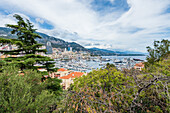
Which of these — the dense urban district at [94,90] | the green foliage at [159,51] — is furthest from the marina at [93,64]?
the dense urban district at [94,90]

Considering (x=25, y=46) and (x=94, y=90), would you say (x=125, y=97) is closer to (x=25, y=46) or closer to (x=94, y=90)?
(x=94, y=90)

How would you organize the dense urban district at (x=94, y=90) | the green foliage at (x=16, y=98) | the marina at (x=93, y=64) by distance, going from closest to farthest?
the dense urban district at (x=94, y=90), the green foliage at (x=16, y=98), the marina at (x=93, y=64)

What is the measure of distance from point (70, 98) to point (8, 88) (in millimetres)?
3278

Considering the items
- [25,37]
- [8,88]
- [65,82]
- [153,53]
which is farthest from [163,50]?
[65,82]

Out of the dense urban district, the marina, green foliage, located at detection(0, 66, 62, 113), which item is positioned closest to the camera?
the dense urban district

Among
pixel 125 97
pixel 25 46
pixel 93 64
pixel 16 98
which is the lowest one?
pixel 93 64

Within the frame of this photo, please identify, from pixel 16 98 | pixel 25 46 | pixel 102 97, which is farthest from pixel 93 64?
pixel 102 97

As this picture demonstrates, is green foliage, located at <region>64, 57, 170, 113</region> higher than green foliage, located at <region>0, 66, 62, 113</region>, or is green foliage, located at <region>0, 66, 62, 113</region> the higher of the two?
green foliage, located at <region>64, 57, 170, 113</region>

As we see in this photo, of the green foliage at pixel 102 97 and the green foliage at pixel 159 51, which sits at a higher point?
the green foliage at pixel 159 51

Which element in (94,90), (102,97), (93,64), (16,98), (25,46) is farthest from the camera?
(93,64)

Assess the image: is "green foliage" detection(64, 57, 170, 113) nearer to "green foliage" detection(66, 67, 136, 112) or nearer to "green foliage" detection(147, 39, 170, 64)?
"green foliage" detection(66, 67, 136, 112)

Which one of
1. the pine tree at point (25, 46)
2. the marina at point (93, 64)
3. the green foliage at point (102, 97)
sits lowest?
the marina at point (93, 64)

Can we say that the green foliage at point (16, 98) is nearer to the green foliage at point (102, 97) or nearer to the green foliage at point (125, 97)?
the green foliage at point (102, 97)

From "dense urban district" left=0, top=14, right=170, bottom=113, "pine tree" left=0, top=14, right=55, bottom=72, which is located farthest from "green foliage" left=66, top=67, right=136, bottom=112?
"pine tree" left=0, top=14, right=55, bottom=72
